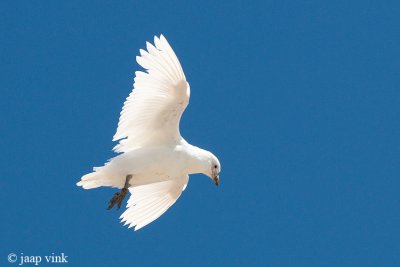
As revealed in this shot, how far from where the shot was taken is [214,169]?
906 inches

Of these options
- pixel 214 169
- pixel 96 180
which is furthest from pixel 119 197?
pixel 214 169

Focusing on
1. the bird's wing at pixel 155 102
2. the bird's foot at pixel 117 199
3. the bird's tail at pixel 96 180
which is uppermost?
the bird's wing at pixel 155 102

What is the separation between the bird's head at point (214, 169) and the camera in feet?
75.4

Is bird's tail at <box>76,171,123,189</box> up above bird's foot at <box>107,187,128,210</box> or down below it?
above

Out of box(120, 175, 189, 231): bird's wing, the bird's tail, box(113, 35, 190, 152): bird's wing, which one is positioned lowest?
the bird's tail

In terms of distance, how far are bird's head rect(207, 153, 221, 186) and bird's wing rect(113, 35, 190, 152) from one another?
2.69 feet

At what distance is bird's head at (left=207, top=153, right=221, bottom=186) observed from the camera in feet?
75.4

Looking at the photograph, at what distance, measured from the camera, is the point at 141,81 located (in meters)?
22.2

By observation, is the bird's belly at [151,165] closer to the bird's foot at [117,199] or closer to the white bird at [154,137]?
the white bird at [154,137]

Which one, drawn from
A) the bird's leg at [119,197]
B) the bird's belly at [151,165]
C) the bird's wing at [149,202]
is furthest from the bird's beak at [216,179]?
the bird's leg at [119,197]

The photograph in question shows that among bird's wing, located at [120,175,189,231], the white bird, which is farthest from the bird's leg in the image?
bird's wing, located at [120,175,189,231]

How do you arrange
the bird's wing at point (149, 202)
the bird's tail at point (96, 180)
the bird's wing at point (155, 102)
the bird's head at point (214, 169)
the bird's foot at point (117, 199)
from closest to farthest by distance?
the bird's wing at point (155, 102), the bird's tail at point (96, 180), the bird's foot at point (117, 199), the bird's head at point (214, 169), the bird's wing at point (149, 202)

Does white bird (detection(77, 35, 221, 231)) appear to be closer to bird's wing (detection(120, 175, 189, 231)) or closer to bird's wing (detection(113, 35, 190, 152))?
bird's wing (detection(113, 35, 190, 152))

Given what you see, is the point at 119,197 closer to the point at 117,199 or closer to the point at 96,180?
the point at 117,199
